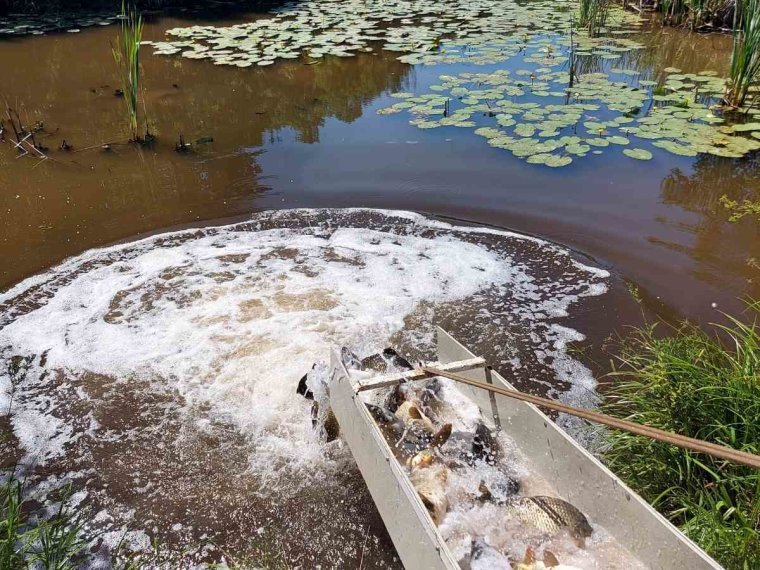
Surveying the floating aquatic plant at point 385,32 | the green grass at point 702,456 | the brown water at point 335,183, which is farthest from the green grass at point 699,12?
the green grass at point 702,456

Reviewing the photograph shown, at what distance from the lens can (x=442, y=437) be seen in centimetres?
233

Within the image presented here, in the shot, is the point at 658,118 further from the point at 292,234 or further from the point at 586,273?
the point at 292,234

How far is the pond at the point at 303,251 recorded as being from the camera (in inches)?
96.3

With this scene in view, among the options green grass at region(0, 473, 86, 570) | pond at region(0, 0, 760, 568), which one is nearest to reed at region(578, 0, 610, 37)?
pond at region(0, 0, 760, 568)

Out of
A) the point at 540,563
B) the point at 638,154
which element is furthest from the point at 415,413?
the point at 638,154

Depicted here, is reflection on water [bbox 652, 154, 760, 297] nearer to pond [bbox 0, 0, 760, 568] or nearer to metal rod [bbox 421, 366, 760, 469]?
pond [bbox 0, 0, 760, 568]

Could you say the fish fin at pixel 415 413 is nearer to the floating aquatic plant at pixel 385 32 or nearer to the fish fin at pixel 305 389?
the fish fin at pixel 305 389

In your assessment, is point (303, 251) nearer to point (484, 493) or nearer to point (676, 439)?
point (484, 493)

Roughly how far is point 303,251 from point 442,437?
81.5 inches

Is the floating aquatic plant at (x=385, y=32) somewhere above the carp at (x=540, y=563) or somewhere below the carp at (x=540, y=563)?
above

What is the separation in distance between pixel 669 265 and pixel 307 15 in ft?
31.2

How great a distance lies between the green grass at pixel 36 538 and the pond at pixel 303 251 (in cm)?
12

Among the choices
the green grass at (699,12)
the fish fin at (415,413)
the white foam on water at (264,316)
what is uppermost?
the green grass at (699,12)

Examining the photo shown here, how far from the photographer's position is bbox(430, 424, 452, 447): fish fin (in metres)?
2.33
